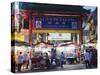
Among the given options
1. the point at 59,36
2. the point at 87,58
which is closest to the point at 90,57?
the point at 87,58

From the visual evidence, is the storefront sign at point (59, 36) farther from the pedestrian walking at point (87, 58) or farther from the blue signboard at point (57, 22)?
the pedestrian walking at point (87, 58)

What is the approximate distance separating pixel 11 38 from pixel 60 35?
0.97ft

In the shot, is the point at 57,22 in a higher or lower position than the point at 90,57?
higher

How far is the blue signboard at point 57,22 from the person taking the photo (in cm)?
139

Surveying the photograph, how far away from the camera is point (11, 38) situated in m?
1.35

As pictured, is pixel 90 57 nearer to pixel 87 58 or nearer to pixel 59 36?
pixel 87 58

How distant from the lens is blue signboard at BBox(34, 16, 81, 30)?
1387 mm

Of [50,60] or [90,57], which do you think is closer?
[50,60]

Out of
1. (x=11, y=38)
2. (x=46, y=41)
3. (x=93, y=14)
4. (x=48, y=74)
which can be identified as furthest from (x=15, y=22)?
(x=93, y=14)

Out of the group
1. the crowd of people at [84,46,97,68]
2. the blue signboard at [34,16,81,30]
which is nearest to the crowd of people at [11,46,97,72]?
the crowd of people at [84,46,97,68]

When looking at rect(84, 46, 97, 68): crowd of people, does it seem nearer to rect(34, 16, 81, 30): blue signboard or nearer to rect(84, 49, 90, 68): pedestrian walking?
rect(84, 49, 90, 68): pedestrian walking

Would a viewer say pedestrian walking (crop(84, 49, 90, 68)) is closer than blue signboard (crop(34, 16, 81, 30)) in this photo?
No

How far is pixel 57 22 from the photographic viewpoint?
4.73 ft

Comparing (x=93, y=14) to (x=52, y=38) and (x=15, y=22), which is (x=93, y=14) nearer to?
(x=52, y=38)
